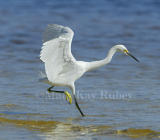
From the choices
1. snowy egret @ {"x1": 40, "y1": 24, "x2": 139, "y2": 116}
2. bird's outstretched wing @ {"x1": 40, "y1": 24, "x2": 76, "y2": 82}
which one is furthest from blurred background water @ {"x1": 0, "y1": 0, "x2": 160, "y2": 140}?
bird's outstretched wing @ {"x1": 40, "y1": 24, "x2": 76, "y2": 82}

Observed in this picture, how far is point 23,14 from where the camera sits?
2139 cm

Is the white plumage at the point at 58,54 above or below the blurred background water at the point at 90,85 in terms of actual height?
above

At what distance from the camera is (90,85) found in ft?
32.0

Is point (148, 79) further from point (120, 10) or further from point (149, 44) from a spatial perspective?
point (120, 10)

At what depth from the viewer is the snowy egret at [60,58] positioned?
7066mm

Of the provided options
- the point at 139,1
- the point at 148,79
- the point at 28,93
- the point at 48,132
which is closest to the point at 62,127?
the point at 48,132

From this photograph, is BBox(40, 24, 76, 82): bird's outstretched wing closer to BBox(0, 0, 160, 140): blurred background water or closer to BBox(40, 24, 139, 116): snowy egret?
BBox(40, 24, 139, 116): snowy egret

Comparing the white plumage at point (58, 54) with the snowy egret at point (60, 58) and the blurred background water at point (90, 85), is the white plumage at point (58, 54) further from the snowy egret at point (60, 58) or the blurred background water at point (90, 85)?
the blurred background water at point (90, 85)

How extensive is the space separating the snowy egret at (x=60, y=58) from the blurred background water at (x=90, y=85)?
23.9 inches

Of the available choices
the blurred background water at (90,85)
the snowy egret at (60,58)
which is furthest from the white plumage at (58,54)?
the blurred background water at (90,85)

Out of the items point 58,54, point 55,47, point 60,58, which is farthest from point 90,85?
point 55,47

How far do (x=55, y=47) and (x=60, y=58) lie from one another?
0.39 metres

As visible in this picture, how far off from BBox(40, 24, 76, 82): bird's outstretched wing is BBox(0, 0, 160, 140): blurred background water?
0.92 metres

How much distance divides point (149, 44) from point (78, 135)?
841 cm
